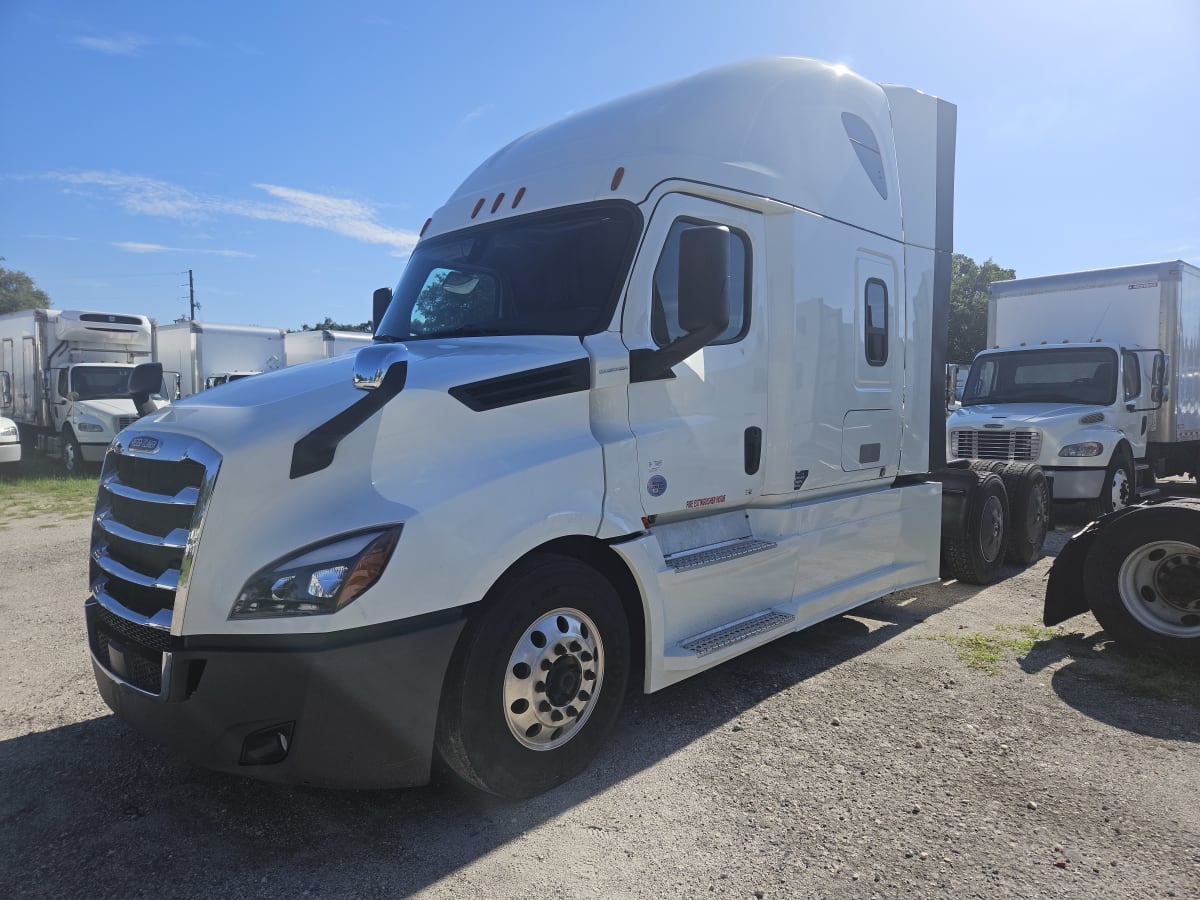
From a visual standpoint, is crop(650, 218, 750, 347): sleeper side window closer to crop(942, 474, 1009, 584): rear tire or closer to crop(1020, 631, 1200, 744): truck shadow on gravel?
crop(1020, 631, 1200, 744): truck shadow on gravel

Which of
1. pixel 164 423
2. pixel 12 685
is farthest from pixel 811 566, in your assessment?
pixel 12 685

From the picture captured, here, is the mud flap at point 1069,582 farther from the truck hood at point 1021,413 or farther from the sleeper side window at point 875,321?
the truck hood at point 1021,413

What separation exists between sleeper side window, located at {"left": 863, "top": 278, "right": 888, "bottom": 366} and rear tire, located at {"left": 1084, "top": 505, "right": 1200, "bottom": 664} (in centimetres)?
184

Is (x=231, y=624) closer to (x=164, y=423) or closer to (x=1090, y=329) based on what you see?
(x=164, y=423)

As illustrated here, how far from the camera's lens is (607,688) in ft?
12.3

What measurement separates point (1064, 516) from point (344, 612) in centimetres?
1079

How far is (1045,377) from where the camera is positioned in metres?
11.3

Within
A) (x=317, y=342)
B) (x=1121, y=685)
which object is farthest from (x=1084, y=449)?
(x=317, y=342)

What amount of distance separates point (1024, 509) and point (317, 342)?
731 inches

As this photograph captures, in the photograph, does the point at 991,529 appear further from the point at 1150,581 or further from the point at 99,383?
the point at 99,383

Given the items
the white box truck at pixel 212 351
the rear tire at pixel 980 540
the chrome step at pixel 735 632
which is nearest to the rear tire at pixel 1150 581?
the rear tire at pixel 980 540

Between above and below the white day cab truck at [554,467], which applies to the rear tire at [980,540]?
below

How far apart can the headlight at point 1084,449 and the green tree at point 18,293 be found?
6832 centimetres

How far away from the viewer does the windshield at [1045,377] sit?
1082 cm
